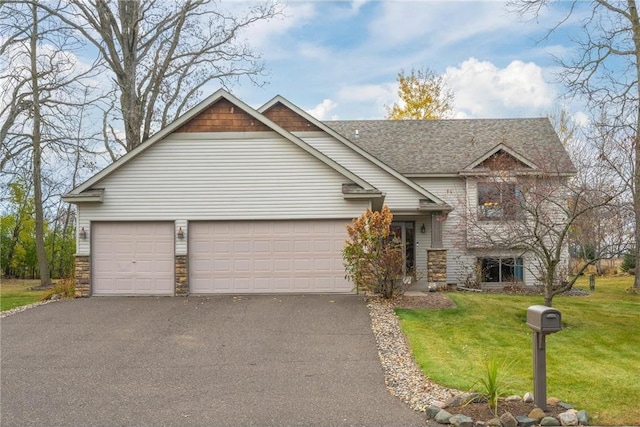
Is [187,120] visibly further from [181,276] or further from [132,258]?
[181,276]

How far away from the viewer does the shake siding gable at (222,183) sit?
50.4ft

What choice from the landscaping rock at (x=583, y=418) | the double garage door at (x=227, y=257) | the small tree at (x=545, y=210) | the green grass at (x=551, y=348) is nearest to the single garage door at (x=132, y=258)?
the double garage door at (x=227, y=257)

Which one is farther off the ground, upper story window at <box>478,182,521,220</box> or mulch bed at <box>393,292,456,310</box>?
upper story window at <box>478,182,521,220</box>

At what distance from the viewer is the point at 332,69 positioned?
18.7 metres

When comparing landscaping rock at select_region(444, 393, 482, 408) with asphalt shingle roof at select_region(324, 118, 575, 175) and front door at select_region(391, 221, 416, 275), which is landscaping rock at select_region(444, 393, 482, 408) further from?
asphalt shingle roof at select_region(324, 118, 575, 175)

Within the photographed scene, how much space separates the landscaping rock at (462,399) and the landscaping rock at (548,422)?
0.80 m

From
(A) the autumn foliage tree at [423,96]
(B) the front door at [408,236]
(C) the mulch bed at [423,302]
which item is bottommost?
(C) the mulch bed at [423,302]

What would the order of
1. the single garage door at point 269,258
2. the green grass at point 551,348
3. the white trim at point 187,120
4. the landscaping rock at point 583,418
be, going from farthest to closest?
the white trim at point 187,120 < the single garage door at point 269,258 < the green grass at point 551,348 < the landscaping rock at point 583,418

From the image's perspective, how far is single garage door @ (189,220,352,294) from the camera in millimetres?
15203

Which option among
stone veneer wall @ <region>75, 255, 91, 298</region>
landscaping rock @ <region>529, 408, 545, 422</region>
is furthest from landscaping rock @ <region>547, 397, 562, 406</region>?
stone veneer wall @ <region>75, 255, 91, 298</region>

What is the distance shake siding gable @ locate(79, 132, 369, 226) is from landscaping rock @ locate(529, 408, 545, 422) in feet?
31.1

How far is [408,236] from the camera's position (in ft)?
65.9

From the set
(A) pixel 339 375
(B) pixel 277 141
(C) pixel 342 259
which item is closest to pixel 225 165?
(B) pixel 277 141

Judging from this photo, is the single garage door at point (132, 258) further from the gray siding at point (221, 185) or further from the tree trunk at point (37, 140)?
the tree trunk at point (37, 140)
